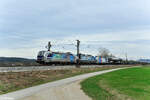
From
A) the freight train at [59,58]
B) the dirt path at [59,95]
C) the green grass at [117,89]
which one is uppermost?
the freight train at [59,58]

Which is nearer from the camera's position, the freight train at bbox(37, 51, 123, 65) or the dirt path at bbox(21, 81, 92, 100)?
the dirt path at bbox(21, 81, 92, 100)

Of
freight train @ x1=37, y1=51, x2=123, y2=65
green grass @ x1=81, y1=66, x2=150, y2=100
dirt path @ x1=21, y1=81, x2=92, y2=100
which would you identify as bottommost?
dirt path @ x1=21, y1=81, x2=92, y2=100

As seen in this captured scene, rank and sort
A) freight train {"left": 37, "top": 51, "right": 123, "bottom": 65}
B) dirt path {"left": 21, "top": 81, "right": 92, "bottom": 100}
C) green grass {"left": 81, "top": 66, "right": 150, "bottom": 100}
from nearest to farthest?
dirt path {"left": 21, "top": 81, "right": 92, "bottom": 100}, green grass {"left": 81, "top": 66, "right": 150, "bottom": 100}, freight train {"left": 37, "top": 51, "right": 123, "bottom": 65}

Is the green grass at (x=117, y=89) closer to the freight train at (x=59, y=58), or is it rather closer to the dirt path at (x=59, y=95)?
the dirt path at (x=59, y=95)

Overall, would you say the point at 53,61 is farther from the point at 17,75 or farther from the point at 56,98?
the point at 56,98

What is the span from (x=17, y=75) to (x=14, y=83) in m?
3.12

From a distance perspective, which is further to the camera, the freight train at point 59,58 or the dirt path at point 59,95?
the freight train at point 59,58

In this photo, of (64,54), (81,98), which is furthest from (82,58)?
(81,98)

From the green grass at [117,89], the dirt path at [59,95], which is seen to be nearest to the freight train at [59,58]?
the green grass at [117,89]

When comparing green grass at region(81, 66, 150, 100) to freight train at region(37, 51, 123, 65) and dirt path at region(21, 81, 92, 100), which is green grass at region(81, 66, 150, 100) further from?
freight train at region(37, 51, 123, 65)

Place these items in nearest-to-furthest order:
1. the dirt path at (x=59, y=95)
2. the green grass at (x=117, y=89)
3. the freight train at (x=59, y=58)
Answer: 1. the dirt path at (x=59, y=95)
2. the green grass at (x=117, y=89)
3. the freight train at (x=59, y=58)

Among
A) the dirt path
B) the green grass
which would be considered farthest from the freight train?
the dirt path

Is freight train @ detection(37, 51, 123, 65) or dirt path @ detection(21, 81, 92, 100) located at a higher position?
freight train @ detection(37, 51, 123, 65)

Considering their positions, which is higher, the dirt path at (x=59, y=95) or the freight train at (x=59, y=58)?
the freight train at (x=59, y=58)
